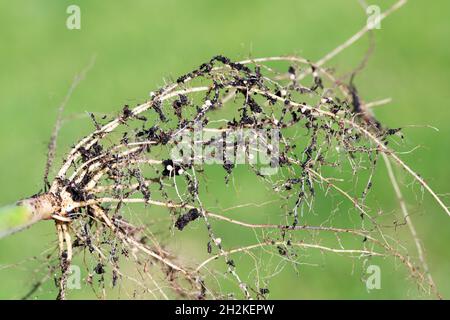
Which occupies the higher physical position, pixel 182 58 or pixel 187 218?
pixel 182 58

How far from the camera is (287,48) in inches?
135

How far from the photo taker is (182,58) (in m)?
3.40

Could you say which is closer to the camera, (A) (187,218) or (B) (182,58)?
(A) (187,218)

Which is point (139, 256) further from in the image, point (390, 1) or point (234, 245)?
point (390, 1)

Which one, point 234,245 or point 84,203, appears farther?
point 234,245

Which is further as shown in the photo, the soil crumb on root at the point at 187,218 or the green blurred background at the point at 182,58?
the green blurred background at the point at 182,58

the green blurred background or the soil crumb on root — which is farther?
the green blurred background

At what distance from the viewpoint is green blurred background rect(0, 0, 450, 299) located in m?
2.98

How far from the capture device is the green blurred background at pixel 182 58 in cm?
298

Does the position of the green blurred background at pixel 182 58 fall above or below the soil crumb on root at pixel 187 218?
above

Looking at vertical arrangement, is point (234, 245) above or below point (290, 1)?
below

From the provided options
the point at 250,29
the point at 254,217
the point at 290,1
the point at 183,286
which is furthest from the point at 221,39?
the point at 183,286

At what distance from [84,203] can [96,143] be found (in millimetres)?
124

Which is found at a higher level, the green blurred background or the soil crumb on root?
the green blurred background
